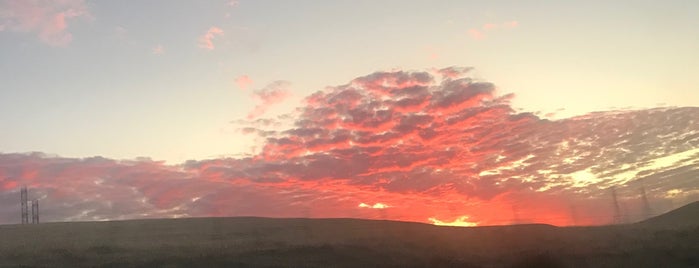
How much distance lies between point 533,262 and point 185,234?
3718cm

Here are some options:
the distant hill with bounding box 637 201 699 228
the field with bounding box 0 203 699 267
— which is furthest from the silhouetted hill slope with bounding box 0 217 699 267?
the distant hill with bounding box 637 201 699 228

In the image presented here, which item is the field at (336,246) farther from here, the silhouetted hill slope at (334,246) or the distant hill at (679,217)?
the distant hill at (679,217)

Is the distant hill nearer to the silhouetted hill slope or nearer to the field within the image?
the field

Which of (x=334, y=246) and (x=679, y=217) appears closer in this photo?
(x=334, y=246)

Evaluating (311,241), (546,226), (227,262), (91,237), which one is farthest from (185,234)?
(546,226)

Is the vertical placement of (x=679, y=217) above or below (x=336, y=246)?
below

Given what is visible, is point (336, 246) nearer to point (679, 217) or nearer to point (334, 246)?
point (334, 246)

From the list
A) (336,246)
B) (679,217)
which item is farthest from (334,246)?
(679,217)

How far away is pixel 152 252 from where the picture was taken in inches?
2021

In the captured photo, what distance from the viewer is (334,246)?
5684 cm

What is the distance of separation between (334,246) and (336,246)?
Result: 0.19m

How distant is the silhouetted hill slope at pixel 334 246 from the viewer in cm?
4959

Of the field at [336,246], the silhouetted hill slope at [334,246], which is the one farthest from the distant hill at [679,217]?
the silhouetted hill slope at [334,246]

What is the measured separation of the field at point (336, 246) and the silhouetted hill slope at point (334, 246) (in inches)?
3.3
